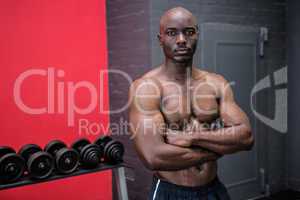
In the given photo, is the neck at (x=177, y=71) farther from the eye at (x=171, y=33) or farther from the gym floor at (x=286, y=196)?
the gym floor at (x=286, y=196)

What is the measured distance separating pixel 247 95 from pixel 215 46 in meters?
0.57

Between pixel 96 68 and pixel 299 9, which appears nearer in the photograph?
pixel 96 68

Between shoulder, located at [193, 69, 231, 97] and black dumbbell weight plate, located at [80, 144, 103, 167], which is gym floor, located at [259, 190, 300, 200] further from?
shoulder, located at [193, 69, 231, 97]

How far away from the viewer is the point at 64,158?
2.06m

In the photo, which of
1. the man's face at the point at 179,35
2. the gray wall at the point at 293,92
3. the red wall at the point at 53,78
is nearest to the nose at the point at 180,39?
the man's face at the point at 179,35

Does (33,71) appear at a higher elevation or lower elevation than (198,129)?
higher

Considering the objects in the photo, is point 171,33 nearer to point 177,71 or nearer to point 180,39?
point 180,39

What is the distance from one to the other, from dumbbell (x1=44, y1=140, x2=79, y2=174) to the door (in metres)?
1.22

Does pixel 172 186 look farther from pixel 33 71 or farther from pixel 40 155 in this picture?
pixel 33 71

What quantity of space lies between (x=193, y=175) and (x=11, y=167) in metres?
1.10

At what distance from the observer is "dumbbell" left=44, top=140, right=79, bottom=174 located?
205cm

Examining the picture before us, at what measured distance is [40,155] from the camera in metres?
1.98

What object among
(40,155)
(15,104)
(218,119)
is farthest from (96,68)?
(218,119)

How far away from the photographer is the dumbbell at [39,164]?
1950mm
